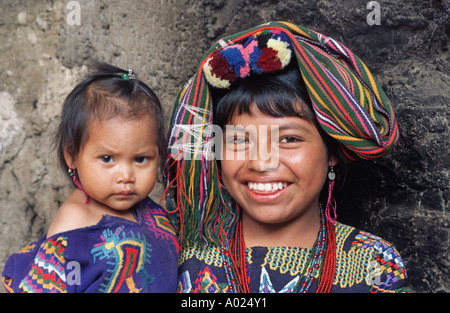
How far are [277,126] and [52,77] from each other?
4.93 feet

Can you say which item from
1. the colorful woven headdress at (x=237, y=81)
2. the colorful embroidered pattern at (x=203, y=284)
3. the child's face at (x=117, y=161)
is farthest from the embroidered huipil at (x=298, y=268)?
the child's face at (x=117, y=161)

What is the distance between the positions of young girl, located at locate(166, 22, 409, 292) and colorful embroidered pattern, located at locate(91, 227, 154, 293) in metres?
0.21

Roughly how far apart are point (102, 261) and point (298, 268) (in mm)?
697

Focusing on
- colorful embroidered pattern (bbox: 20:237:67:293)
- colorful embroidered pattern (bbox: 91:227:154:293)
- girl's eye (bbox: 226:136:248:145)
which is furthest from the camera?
girl's eye (bbox: 226:136:248:145)

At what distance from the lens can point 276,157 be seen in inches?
Result: 77.6

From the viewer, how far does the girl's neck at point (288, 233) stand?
214 cm

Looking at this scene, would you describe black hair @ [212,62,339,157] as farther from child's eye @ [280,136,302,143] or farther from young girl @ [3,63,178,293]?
young girl @ [3,63,178,293]

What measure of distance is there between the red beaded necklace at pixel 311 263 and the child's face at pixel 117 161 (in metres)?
0.42

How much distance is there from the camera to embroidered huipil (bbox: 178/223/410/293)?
200 cm

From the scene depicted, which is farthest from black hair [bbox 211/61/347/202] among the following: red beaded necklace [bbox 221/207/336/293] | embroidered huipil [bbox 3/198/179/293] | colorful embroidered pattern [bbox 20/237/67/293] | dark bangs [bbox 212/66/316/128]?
colorful embroidered pattern [bbox 20/237/67/293]

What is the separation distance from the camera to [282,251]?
6.88 feet

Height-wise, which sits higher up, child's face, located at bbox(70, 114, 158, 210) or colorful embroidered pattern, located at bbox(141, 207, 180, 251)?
child's face, located at bbox(70, 114, 158, 210)

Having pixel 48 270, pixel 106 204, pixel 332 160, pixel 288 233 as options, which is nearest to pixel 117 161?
pixel 106 204

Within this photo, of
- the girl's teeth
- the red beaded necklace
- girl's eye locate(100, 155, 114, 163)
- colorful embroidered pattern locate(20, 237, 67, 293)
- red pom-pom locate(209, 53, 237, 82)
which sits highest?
red pom-pom locate(209, 53, 237, 82)
